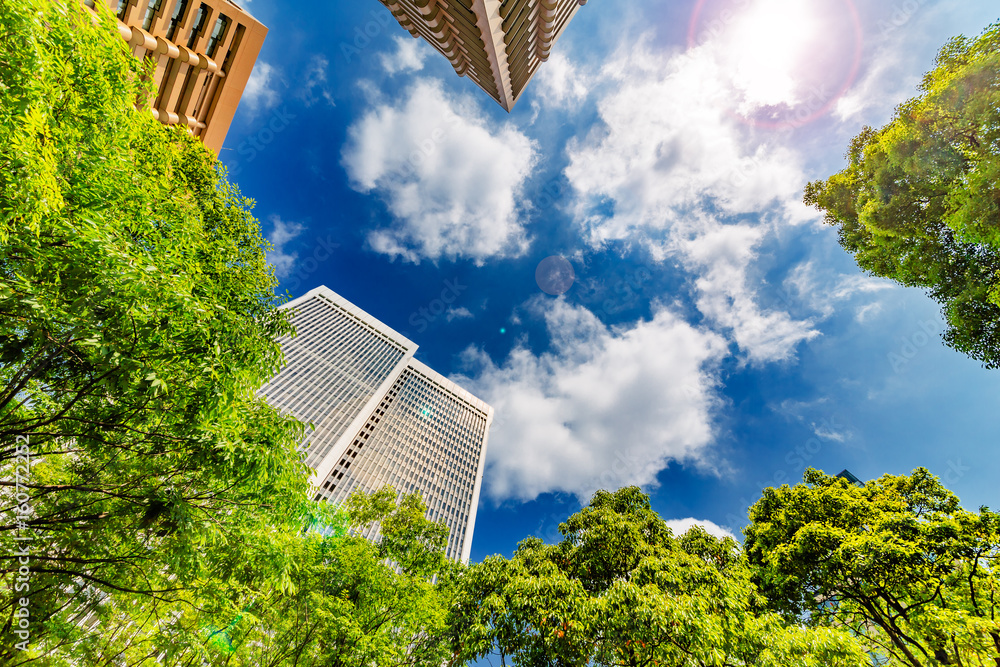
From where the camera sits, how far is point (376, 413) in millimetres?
67562

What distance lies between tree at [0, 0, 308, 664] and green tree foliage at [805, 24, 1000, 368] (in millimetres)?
13512

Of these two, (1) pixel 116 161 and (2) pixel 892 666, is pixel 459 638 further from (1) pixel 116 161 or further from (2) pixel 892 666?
(1) pixel 116 161

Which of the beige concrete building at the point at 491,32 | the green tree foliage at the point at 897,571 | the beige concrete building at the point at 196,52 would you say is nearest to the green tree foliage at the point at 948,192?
the green tree foliage at the point at 897,571

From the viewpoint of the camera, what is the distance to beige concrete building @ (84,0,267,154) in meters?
12.2

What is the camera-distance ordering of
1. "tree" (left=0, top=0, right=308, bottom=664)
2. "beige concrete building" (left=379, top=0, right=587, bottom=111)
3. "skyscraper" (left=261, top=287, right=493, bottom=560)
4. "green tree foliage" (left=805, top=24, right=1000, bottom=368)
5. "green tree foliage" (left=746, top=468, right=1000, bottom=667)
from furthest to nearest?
1. "skyscraper" (left=261, top=287, right=493, bottom=560)
2. "beige concrete building" (left=379, top=0, right=587, bottom=111)
3. "green tree foliage" (left=746, top=468, right=1000, bottom=667)
4. "green tree foliage" (left=805, top=24, right=1000, bottom=368)
5. "tree" (left=0, top=0, right=308, bottom=664)

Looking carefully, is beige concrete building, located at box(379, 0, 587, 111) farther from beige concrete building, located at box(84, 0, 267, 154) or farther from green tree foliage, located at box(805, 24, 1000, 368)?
green tree foliage, located at box(805, 24, 1000, 368)

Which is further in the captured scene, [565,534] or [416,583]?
[565,534]

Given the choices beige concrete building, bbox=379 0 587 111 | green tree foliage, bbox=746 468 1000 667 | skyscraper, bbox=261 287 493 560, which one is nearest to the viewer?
green tree foliage, bbox=746 468 1000 667

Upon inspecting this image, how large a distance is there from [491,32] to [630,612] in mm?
25478

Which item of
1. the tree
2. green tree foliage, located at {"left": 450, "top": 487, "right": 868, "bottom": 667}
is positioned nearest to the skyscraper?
green tree foliage, located at {"left": 450, "top": 487, "right": 868, "bottom": 667}

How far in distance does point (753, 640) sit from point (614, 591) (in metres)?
2.79

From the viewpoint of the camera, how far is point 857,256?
10.2 meters

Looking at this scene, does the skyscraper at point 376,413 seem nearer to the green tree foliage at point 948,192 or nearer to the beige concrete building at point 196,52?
the beige concrete building at point 196,52

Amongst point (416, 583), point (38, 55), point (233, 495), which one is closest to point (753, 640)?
point (416, 583)
